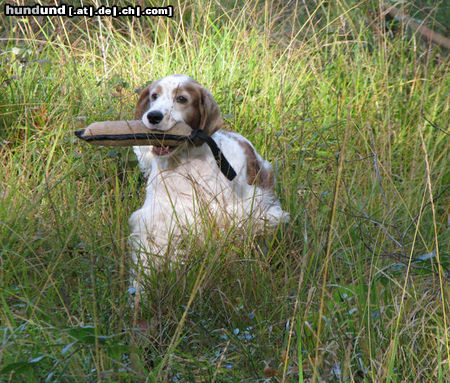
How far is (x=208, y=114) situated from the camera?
369cm

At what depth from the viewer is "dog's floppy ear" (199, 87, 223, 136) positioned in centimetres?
368

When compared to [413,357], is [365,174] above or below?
below

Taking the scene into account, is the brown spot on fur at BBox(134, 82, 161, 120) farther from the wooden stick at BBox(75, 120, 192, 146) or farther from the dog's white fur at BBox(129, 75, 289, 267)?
the wooden stick at BBox(75, 120, 192, 146)

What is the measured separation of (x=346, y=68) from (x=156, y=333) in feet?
10.8

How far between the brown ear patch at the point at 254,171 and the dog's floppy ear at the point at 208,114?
27cm

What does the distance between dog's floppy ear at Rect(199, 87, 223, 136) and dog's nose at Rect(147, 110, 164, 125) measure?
0.98 feet

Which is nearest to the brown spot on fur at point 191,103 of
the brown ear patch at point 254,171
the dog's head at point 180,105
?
the dog's head at point 180,105

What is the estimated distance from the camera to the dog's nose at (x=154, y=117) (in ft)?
11.3

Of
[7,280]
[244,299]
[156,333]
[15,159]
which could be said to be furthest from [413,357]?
[15,159]

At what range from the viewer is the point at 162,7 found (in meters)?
5.35

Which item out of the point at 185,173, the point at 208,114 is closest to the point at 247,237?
the point at 185,173

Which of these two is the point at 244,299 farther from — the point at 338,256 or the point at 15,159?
the point at 15,159

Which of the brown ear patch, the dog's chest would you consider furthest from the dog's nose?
the brown ear patch

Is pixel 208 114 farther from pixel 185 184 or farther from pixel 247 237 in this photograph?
pixel 247 237
